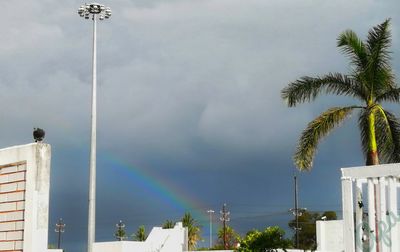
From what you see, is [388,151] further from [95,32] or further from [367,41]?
[95,32]

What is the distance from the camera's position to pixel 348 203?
11234 mm

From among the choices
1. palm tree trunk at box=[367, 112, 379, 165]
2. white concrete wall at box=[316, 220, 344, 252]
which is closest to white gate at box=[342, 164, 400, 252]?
palm tree trunk at box=[367, 112, 379, 165]

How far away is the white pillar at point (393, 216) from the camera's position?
34.8 ft

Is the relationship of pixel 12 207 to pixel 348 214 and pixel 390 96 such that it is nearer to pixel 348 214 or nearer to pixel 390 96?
pixel 348 214

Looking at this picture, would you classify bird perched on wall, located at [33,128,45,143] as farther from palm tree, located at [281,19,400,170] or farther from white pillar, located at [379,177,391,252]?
palm tree, located at [281,19,400,170]

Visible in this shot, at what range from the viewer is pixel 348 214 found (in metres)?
11.3

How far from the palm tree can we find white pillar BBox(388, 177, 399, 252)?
13.5 meters

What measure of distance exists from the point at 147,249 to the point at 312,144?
466 inches

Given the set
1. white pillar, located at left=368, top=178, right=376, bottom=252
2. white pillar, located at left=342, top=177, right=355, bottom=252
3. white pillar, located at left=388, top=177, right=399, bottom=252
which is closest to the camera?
white pillar, located at left=388, top=177, right=399, bottom=252

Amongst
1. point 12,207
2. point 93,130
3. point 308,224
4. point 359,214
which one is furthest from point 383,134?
point 308,224

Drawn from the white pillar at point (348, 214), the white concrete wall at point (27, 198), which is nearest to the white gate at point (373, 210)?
the white pillar at point (348, 214)

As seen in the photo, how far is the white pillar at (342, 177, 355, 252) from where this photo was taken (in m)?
11.1

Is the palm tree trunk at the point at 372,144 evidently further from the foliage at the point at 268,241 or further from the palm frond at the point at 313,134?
the foliage at the point at 268,241

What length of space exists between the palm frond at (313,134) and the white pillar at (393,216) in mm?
13927
